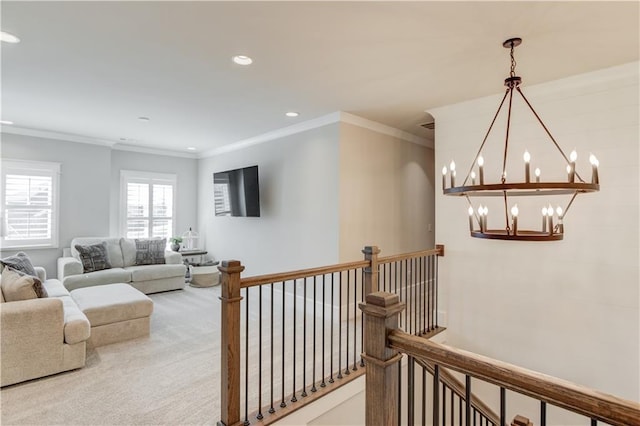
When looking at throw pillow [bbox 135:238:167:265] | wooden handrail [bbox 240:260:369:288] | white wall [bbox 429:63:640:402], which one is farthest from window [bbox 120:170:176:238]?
white wall [bbox 429:63:640:402]

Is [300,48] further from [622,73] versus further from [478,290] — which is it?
[478,290]

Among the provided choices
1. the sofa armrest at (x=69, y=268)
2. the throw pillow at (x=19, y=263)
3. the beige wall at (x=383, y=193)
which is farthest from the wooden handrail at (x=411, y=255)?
the sofa armrest at (x=69, y=268)

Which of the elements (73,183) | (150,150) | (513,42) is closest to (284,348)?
(513,42)

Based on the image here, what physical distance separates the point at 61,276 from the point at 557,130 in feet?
21.7

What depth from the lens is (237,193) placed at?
5723mm

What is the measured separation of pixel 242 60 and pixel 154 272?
411 centimetres

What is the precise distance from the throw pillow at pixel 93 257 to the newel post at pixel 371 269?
14.7 feet

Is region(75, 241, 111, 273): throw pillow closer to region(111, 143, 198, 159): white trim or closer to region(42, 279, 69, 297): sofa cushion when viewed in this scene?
region(42, 279, 69, 297): sofa cushion

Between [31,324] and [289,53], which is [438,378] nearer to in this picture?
[289,53]

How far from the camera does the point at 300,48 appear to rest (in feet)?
8.66

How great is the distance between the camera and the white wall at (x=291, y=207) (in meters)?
4.44

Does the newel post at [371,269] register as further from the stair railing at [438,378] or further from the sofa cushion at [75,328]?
the sofa cushion at [75,328]

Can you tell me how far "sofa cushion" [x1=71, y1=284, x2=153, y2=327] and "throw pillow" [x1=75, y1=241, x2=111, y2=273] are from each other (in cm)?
133

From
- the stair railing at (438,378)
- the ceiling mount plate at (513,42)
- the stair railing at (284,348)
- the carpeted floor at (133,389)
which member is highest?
the ceiling mount plate at (513,42)
